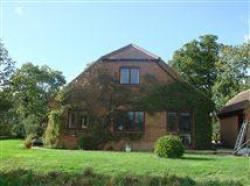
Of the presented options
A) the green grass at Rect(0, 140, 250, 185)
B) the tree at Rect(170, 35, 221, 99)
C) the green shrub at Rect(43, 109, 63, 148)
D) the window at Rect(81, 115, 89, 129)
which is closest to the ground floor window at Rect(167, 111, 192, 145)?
the window at Rect(81, 115, 89, 129)

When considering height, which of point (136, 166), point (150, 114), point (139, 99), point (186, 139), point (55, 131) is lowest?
point (136, 166)

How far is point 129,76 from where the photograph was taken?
120 feet

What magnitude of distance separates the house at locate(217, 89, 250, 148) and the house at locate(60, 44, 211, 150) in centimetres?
294

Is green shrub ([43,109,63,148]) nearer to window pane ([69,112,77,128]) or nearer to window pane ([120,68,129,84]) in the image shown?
window pane ([69,112,77,128])

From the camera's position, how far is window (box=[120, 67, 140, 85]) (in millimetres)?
36406

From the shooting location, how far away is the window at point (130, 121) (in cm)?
3556

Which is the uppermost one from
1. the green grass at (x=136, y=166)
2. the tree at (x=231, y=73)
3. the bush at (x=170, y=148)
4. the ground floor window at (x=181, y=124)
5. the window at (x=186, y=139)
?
the tree at (x=231, y=73)

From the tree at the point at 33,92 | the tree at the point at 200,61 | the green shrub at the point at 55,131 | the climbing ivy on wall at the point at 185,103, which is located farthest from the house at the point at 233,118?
the tree at the point at 200,61

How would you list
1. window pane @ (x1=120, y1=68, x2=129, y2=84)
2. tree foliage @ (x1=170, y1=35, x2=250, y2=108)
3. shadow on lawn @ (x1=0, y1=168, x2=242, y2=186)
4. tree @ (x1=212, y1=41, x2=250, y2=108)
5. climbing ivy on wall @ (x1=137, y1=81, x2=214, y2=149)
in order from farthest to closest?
tree foliage @ (x1=170, y1=35, x2=250, y2=108) → tree @ (x1=212, y1=41, x2=250, y2=108) → window pane @ (x1=120, y1=68, x2=129, y2=84) → climbing ivy on wall @ (x1=137, y1=81, x2=214, y2=149) → shadow on lawn @ (x1=0, y1=168, x2=242, y2=186)

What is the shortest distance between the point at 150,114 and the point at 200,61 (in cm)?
2911

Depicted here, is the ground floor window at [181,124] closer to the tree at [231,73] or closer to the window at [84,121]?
the window at [84,121]

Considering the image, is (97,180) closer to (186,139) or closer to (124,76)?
(186,139)

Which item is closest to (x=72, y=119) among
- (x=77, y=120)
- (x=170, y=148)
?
(x=77, y=120)

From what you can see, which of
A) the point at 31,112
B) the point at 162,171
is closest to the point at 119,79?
the point at 162,171
